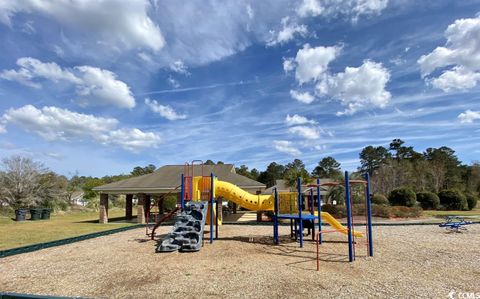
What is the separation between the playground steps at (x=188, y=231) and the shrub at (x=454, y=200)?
2823 centimetres

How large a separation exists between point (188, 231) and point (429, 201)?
2800 cm

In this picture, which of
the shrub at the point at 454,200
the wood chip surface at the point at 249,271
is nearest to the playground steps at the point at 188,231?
the wood chip surface at the point at 249,271

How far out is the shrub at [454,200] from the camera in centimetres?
2914

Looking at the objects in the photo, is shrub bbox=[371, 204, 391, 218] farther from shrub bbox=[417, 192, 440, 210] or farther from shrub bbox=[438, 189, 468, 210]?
shrub bbox=[438, 189, 468, 210]

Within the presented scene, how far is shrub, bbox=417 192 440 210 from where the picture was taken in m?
29.4

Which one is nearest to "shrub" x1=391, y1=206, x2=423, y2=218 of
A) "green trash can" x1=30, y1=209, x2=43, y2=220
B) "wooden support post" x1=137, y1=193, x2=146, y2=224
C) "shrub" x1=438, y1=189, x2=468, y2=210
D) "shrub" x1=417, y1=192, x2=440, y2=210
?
"shrub" x1=417, y1=192, x2=440, y2=210

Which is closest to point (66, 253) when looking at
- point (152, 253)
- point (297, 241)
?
point (152, 253)

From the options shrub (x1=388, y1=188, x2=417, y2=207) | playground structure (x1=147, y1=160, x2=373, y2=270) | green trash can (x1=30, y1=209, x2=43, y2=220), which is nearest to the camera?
playground structure (x1=147, y1=160, x2=373, y2=270)

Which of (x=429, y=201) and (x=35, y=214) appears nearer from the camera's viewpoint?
(x=35, y=214)

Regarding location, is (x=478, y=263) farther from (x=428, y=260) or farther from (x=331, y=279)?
(x=331, y=279)

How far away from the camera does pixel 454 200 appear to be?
1152 inches

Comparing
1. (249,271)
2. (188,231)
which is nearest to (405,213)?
(188,231)

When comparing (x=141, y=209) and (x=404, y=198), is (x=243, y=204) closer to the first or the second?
(x=141, y=209)

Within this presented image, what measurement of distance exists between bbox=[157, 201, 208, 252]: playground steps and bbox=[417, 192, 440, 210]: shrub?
26.9 metres
